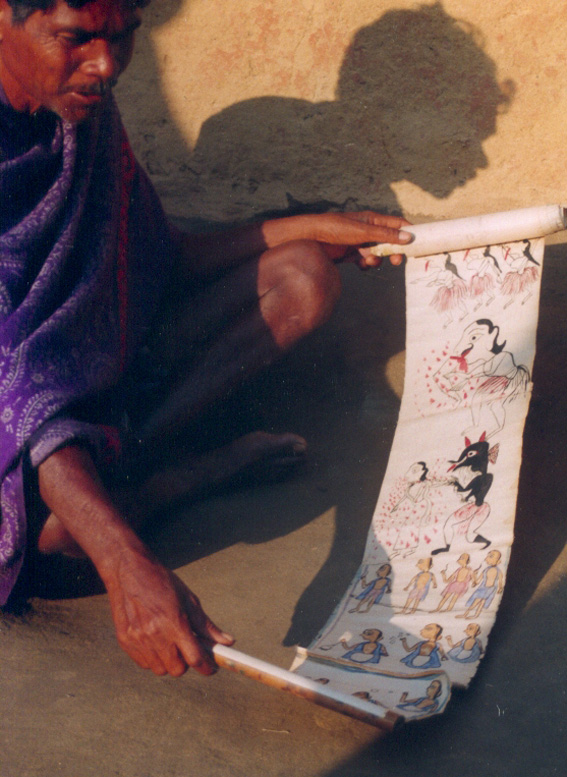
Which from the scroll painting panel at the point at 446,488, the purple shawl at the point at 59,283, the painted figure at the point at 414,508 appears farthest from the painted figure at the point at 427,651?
the purple shawl at the point at 59,283

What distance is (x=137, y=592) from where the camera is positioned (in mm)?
1417

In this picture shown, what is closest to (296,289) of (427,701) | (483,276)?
(483,276)

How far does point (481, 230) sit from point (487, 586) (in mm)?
858

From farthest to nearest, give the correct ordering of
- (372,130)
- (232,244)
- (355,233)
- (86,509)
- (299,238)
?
(372,130), (232,244), (299,238), (355,233), (86,509)

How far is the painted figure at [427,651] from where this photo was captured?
1.56 m

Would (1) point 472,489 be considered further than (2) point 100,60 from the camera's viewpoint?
Yes

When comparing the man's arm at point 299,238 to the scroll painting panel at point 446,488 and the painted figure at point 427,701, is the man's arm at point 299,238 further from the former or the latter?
the painted figure at point 427,701

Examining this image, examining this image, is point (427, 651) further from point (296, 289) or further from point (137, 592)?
point (296, 289)

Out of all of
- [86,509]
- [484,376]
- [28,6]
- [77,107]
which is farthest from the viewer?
[484,376]

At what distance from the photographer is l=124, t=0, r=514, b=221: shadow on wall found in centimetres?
241

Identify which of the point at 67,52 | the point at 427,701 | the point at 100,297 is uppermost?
the point at 67,52

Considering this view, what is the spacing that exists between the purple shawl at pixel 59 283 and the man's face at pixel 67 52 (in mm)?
99

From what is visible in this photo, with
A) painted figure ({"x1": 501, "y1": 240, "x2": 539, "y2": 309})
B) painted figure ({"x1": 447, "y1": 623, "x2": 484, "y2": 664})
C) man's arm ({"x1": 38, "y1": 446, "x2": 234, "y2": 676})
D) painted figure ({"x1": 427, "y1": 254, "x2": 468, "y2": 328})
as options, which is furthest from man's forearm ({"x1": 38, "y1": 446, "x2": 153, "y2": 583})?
painted figure ({"x1": 501, "y1": 240, "x2": 539, "y2": 309})

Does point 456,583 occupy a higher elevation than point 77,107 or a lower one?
lower
